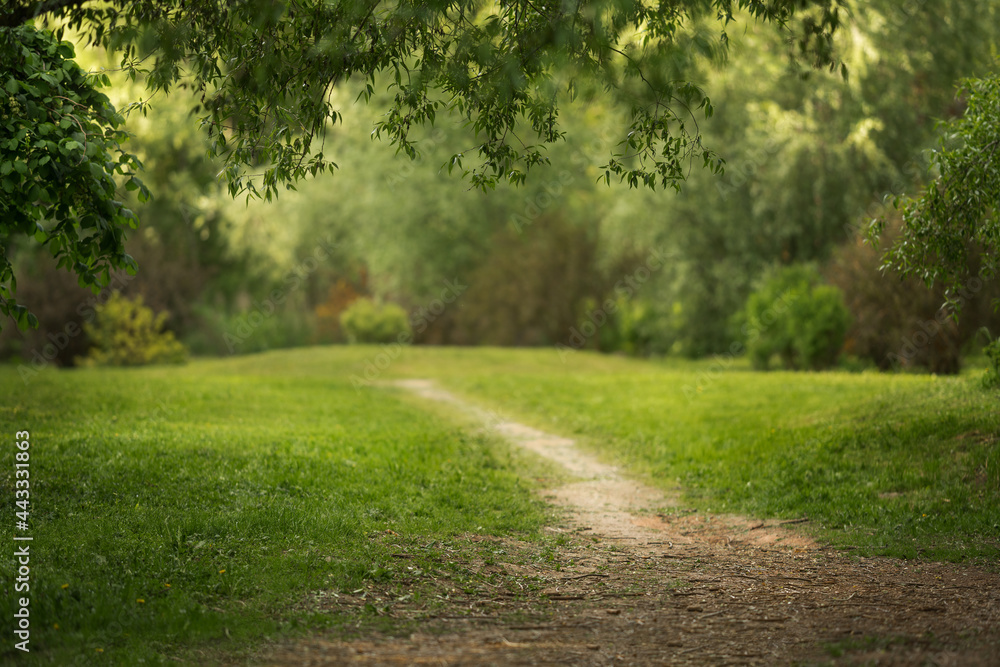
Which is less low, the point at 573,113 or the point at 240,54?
the point at 573,113

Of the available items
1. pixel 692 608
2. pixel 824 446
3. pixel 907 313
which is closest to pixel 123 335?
pixel 824 446

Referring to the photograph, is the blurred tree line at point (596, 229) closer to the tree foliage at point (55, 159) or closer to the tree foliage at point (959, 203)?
the tree foliage at point (959, 203)

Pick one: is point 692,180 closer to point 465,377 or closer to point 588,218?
point 588,218

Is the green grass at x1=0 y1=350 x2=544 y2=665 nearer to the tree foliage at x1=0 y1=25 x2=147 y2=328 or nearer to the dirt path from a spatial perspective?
the dirt path

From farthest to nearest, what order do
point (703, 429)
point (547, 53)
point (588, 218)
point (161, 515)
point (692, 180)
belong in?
point (588, 218) → point (692, 180) → point (703, 429) → point (161, 515) → point (547, 53)

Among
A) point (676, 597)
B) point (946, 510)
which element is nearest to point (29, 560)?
point (676, 597)

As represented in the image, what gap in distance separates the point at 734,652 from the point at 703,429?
709 cm

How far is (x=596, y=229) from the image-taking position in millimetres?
30188

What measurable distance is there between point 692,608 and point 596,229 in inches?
985

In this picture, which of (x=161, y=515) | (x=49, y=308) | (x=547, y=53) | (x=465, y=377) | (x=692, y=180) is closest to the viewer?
(x=547, y=53)

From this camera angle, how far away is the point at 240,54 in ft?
21.8

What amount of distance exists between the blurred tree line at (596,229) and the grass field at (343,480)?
6219 millimetres

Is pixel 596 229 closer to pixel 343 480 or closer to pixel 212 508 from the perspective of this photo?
pixel 343 480

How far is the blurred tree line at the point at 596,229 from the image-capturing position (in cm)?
1920
